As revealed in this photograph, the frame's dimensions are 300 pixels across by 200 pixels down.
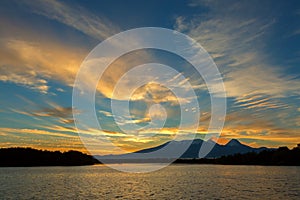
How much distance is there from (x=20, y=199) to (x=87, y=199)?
12.7 metres

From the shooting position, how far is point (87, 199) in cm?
5772

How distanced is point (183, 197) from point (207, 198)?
4685 mm

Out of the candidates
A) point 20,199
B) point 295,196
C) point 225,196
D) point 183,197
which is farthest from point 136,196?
point 295,196

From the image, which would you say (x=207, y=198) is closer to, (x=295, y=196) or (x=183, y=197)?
(x=183, y=197)

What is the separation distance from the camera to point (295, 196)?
5766 cm

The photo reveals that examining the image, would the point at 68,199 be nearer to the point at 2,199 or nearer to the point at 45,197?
the point at 45,197

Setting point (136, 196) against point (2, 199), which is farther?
point (136, 196)

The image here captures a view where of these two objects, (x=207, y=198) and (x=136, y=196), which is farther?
(x=136, y=196)

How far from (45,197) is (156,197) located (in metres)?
22.6

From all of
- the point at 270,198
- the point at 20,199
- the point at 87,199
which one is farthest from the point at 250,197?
the point at 20,199

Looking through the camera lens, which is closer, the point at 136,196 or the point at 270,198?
the point at 270,198

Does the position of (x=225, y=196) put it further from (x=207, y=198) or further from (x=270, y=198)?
(x=270, y=198)

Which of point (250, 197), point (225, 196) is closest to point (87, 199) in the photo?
point (225, 196)

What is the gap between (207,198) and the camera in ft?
186
